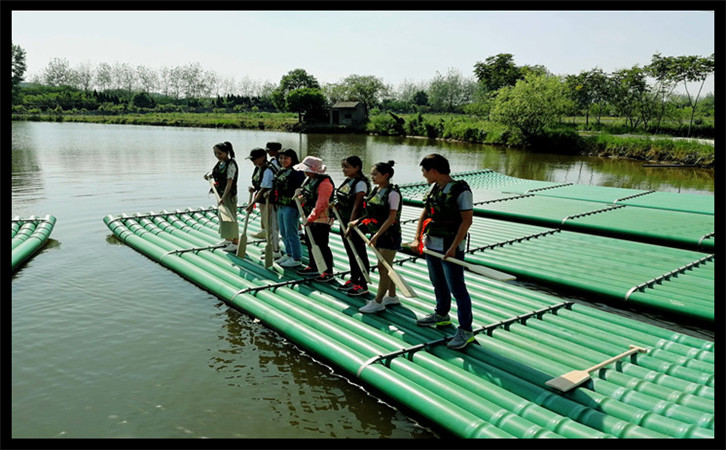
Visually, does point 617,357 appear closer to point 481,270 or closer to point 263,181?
point 481,270

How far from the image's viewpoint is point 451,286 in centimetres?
523

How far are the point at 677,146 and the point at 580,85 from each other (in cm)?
2714

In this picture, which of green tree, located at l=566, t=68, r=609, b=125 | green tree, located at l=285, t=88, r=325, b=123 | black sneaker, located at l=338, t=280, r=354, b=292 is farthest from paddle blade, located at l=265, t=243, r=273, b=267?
green tree, located at l=285, t=88, r=325, b=123

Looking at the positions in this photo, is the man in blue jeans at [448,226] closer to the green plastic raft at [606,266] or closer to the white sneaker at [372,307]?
the white sneaker at [372,307]

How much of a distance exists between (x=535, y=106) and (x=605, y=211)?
3452 cm

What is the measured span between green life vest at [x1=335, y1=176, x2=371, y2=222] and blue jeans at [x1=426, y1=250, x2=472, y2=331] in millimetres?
1568

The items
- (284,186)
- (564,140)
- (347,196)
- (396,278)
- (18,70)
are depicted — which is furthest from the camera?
(18,70)

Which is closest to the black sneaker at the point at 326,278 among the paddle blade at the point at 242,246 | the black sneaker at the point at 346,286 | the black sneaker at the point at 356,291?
the black sneaker at the point at 346,286

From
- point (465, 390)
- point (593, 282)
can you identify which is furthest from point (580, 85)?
point (465, 390)

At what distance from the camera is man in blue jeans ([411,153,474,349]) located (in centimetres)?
498

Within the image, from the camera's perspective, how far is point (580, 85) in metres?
59.2

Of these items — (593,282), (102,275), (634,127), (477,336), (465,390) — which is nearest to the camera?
(465,390)

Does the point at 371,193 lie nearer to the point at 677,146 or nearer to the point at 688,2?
the point at 688,2

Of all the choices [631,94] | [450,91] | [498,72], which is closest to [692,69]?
[631,94]
